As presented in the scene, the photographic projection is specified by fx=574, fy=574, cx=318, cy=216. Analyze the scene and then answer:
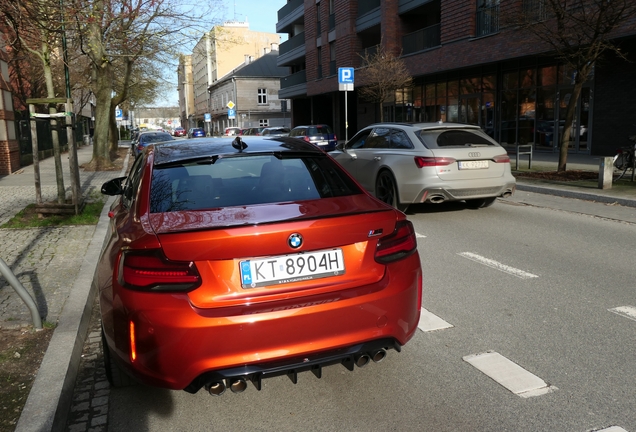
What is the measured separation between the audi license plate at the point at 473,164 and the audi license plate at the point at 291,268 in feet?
21.1

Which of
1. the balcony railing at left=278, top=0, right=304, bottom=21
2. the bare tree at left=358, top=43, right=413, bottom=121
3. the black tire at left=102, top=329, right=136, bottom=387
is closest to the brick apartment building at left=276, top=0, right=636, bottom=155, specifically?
the bare tree at left=358, top=43, right=413, bottom=121

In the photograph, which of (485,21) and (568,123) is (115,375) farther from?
(485,21)

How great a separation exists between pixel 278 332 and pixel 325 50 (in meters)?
38.2

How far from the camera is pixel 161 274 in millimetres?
2807

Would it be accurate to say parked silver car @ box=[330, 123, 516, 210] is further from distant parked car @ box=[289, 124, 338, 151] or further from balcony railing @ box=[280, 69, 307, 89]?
balcony railing @ box=[280, 69, 307, 89]

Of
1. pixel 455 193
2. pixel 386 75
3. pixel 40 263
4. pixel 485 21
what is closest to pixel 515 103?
pixel 485 21

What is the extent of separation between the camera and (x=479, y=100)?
2634 centimetres

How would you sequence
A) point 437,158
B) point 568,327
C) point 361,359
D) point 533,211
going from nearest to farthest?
point 361,359, point 568,327, point 437,158, point 533,211

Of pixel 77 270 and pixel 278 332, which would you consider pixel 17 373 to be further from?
pixel 77 270

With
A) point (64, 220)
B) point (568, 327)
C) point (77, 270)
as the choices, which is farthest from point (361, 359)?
point (64, 220)

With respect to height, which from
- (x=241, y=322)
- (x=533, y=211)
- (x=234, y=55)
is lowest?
(x=533, y=211)

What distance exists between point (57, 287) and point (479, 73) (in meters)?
23.9

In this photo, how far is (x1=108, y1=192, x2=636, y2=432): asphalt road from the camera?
3.08 meters

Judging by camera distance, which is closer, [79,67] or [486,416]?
[486,416]
